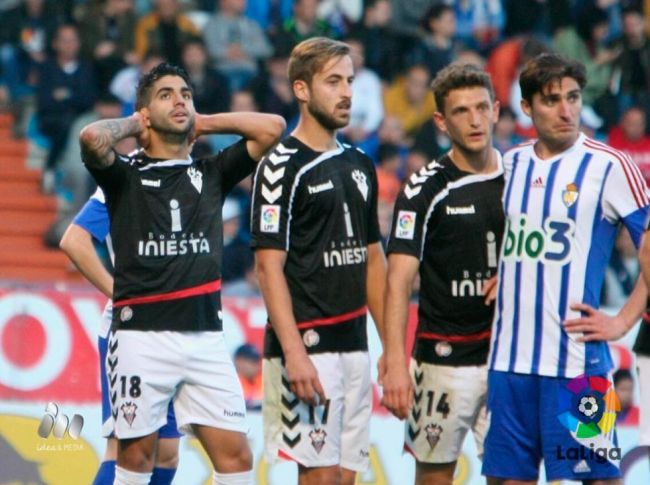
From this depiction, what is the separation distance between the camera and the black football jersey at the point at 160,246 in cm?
671

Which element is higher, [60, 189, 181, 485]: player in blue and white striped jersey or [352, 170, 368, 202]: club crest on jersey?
[352, 170, 368, 202]: club crest on jersey

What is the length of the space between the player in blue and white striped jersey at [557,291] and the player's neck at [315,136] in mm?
897

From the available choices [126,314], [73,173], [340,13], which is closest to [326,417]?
[126,314]

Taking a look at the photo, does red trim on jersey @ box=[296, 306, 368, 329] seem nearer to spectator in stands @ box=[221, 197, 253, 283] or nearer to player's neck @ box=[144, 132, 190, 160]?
player's neck @ box=[144, 132, 190, 160]

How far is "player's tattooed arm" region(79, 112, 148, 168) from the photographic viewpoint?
21.3 ft

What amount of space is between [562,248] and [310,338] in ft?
3.91

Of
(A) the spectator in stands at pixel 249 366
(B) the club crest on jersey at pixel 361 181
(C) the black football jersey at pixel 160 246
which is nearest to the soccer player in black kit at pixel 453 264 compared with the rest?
(B) the club crest on jersey at pixel 361 181

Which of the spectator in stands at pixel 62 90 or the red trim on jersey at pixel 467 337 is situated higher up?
the spectator in stands at pixel 62 90

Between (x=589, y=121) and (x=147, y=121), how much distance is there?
8.08 meters

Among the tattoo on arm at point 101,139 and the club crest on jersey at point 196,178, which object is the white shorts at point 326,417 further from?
the tattoo on arm at point 101,139

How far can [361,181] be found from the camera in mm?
6758

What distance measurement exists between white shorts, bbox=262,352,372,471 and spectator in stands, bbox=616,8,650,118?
8.41 meters

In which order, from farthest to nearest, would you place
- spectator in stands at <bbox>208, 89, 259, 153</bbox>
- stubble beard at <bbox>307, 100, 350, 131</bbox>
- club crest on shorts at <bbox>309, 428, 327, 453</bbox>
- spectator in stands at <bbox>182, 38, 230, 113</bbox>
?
1. spectator in stands at <bbox>182, 38, 230, 113</bbox>
2. spectator in stands at <bbox>208, 89, 259, 153</bbox>
3. stubble beard at <bbox>307, 100, 350, 131</bbox>
4. club crest on shorts at <bbox>309, 428, 327, 453</bbox>

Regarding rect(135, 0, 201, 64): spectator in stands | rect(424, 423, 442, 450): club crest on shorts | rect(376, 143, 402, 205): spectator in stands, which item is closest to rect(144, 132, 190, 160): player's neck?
rect(424, 423, 442, 450): club crest on shorts
